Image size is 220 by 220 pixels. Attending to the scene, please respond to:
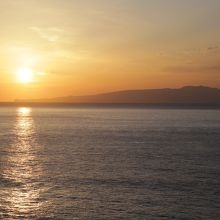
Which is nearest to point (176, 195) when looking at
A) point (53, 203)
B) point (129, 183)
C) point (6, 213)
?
point (129, 183)

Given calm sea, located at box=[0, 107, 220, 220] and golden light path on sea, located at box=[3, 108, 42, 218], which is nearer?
calm sea, located at box=[0, 107, 220, 220]

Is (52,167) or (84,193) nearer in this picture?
(84,193)

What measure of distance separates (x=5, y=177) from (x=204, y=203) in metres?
25.9

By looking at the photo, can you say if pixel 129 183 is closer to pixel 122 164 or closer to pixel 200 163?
pixel 122 164

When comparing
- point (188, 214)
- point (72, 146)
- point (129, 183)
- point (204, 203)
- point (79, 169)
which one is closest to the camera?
point (188, 214)

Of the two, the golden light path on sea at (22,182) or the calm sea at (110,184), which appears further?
the golden light path on sea at (22,182)

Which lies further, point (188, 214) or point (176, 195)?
point (176, 195)

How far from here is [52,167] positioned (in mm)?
59375

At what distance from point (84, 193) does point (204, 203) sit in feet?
40.9

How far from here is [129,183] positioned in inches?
1869

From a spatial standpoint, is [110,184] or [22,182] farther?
[22,182]

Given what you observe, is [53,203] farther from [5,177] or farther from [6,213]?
[5,177]

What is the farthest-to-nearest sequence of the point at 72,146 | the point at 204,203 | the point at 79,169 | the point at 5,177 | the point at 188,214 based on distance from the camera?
the point at 72,146, the point at 79,169, the point at 5,177, the point at 204,203, the point at 188,214

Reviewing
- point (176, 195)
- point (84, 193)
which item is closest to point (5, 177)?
point (84, 193)
